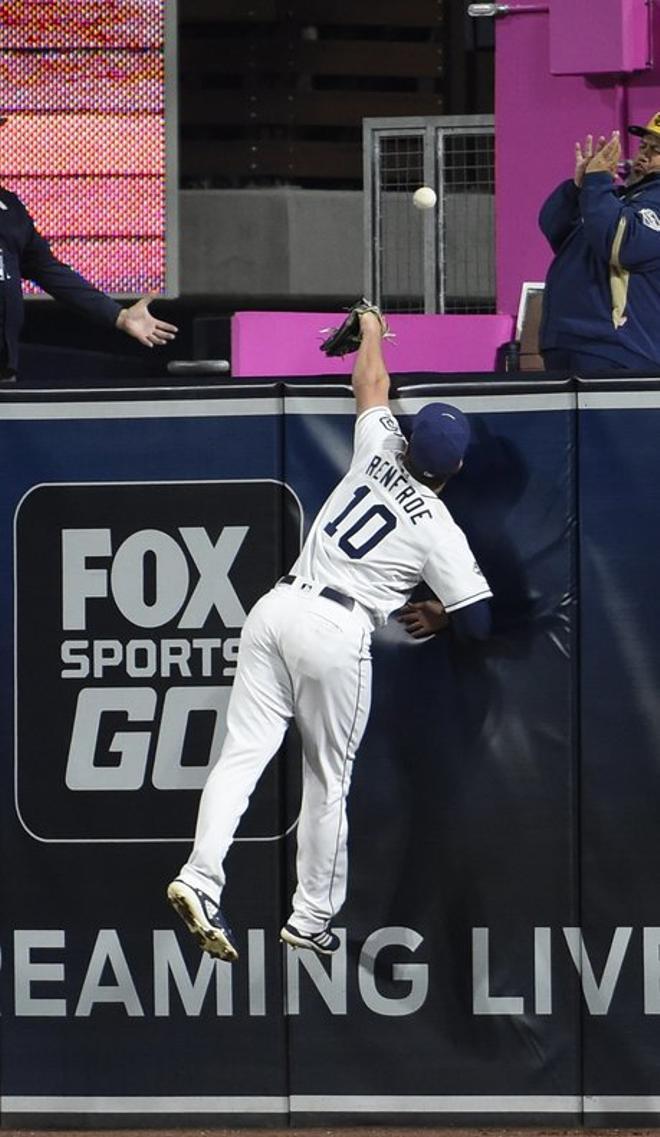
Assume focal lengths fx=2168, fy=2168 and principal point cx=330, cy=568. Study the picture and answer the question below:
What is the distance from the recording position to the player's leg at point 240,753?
655 centimetres

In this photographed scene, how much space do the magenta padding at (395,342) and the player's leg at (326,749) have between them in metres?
3.48

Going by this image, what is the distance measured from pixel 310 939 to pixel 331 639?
0.93m

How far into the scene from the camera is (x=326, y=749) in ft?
22.0

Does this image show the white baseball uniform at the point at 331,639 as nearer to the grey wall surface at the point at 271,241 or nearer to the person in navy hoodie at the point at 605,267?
the person in navy hoodie at the point at 605,267

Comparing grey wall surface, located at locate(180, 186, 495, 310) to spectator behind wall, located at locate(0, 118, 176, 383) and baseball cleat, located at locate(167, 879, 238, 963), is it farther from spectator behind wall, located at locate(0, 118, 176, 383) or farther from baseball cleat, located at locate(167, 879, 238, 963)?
baseball cleat, located at locate(167, 879, 238, 963)

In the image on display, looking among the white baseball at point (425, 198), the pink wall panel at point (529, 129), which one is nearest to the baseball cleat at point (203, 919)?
the white baseball at point (425, 198)

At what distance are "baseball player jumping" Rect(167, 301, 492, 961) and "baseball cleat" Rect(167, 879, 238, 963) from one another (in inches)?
2.1

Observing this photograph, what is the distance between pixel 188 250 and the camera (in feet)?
48.6

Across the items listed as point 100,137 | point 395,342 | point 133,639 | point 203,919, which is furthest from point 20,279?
point 100,137

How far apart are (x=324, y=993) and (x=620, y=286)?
2655 millimetres

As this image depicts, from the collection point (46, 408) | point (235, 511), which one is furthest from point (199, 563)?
point (46, 408)

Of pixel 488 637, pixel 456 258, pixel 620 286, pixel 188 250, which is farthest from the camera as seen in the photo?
pixel 188 250

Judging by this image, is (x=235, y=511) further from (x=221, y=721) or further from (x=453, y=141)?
(x=453, y=141)

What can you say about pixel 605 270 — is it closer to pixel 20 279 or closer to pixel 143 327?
pixel 143 327
